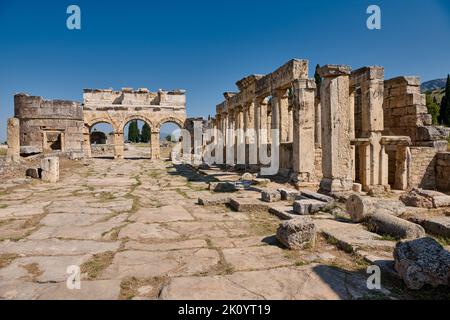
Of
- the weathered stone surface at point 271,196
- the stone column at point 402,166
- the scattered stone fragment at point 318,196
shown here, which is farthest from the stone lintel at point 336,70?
the stone column at point 402,166

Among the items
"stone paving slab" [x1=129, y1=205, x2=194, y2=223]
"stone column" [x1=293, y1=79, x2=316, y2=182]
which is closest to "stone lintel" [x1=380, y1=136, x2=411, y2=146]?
"stone column" [x1=293, y1=79, x2=316, y2=182]

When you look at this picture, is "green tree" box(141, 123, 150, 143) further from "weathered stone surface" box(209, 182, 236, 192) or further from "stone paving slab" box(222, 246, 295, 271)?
"stone paving slab" box(222, 246, 295, 271)

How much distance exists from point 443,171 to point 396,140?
8.12ft

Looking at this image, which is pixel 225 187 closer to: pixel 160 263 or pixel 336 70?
pixel 336 70

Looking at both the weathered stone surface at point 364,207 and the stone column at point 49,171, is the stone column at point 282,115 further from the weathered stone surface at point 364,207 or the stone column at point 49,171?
the stone column at point 49,171

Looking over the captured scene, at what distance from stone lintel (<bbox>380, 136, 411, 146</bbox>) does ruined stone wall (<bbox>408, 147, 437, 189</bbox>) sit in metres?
1.07

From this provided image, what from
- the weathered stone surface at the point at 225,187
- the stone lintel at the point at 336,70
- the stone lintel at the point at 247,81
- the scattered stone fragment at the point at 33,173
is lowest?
the weathered stone surface at the point at 225,187

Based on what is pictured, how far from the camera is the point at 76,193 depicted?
8.12 metres

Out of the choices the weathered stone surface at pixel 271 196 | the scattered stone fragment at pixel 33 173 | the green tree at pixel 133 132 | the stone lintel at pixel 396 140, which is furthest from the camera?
the green tree at pixel 133 132

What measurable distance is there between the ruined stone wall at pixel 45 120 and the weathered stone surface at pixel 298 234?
24.3 m

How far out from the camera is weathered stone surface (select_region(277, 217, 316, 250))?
357 centimetres

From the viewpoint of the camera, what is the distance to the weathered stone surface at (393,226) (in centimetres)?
374
